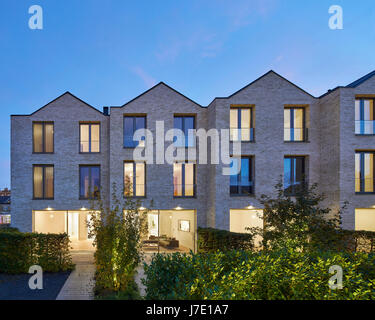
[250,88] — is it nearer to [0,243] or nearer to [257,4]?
[257,4]

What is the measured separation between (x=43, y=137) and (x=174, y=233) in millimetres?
10557

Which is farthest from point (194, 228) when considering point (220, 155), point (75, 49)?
point (75, 49)

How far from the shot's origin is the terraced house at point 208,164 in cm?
1238

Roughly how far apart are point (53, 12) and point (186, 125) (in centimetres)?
823

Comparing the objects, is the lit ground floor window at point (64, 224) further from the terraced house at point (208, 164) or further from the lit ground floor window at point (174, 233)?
the lit ground floor window at point (174, 233)

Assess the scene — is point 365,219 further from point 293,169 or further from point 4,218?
point 4,218

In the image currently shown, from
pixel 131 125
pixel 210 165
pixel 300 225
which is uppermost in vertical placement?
pixel 131 125

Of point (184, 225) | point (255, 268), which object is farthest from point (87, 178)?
point (255, 268)

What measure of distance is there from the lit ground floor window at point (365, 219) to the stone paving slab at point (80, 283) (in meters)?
14.2

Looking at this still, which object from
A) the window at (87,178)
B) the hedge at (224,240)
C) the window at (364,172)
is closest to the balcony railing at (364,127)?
the window at (364,172)

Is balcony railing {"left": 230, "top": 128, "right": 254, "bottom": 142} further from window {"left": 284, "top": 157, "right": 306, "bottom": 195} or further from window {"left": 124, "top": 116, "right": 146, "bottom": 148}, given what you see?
window {"left": 124, "top": 116, "right": 146, "bottom": 148}

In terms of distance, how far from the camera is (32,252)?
905 centimetres

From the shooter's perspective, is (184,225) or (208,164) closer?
(208,164)

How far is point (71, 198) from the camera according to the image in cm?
1373
